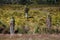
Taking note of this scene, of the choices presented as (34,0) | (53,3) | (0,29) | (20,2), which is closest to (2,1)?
(20,2)

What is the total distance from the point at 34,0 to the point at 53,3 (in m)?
2.56

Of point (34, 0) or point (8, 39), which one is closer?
point (8, 39)

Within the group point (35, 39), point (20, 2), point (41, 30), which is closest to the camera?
point (35, 39)

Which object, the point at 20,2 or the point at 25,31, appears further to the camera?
the point at 20,2

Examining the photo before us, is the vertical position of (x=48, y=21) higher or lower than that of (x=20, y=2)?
higher

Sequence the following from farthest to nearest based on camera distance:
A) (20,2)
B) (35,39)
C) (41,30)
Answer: (20,2) → (41,30) → (35,39)

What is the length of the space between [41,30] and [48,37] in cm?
221

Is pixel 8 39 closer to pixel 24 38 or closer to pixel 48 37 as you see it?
pixel 24 38

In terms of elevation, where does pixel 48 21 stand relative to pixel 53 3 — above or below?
above

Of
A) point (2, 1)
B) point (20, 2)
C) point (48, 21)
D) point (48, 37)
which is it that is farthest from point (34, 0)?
point (48, 37)

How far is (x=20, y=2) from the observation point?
29266mm

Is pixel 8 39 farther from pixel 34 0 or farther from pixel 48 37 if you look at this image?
pixel 34 0

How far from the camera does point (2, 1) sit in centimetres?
2947

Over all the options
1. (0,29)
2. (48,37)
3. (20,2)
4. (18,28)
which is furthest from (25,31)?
(20,2)
